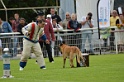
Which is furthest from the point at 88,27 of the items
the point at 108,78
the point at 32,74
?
the point at 108,78

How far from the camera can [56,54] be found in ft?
96.5

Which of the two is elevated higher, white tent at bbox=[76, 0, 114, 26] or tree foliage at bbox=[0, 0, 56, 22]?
tree foliage at bbox=[0, 0, 56, 22]

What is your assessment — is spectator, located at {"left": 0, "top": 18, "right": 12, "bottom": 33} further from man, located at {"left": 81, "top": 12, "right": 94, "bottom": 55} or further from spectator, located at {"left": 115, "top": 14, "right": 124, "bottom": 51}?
spectator, located at {"left": 115, "top": 14, "right": 124, "bottom": 51}

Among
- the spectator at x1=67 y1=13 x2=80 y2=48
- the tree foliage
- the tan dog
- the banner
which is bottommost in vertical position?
the tan dog

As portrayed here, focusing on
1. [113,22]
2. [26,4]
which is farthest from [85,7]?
A: [26,4]

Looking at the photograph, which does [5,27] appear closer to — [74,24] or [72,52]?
[74,24]

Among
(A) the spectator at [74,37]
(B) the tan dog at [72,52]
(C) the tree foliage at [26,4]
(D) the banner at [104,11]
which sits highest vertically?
(C) the tree foliage at [26,4]

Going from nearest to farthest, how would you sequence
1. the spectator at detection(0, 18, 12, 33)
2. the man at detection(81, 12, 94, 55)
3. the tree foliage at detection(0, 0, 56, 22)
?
the spectator at detection(0, 18, 12, 33), the man at detection(81, 12, 94, 55), the tree foliage at detection(0, 0, 56, 22)

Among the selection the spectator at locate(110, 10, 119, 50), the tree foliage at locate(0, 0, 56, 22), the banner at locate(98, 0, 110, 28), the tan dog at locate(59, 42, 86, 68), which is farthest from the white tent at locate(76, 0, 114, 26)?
the tree foliage at locate(0, 0, 56, 22)

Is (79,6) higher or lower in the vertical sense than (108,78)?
higher

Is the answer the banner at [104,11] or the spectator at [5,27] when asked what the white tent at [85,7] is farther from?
the spectator at [5,27]

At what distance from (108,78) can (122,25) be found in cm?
1442

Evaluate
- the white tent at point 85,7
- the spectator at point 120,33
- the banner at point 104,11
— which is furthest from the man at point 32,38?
the white tent at point 85,7

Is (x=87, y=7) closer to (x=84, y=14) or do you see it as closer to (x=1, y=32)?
(x=84, y=14)
